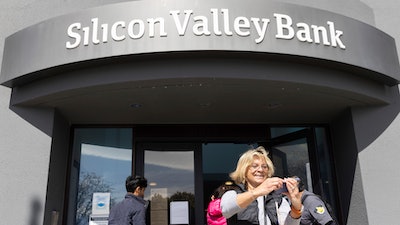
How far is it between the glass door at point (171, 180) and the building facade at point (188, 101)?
0.02 meters

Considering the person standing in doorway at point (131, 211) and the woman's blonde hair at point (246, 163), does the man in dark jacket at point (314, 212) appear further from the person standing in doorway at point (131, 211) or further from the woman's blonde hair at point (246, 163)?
the person standing in doorway at point (131, 211)

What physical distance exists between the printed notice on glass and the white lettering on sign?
9.43 ft

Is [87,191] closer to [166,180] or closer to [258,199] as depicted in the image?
[166,180]

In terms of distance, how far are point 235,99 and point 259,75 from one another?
31.8 inches

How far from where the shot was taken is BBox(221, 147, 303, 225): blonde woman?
1979 millimetres

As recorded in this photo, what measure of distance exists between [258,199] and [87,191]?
479cm

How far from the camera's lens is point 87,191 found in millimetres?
6426

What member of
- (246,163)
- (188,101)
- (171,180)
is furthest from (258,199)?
(171,180)

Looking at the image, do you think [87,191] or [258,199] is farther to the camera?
[87,191]

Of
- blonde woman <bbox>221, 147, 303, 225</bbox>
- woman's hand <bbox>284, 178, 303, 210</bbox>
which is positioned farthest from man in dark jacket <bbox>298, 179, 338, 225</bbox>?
woman's hand <bbox>284, 178, 303, 210</bbox>

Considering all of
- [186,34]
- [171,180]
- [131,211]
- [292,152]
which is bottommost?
[131,211]

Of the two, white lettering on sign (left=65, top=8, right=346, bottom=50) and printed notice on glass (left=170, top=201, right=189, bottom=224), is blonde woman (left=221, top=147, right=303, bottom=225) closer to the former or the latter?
white lettering on sign (left=65, top=8, right=346, bottom=50)

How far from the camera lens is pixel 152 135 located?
21.3 feet

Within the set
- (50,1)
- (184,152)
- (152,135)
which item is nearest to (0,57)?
(50,1)
